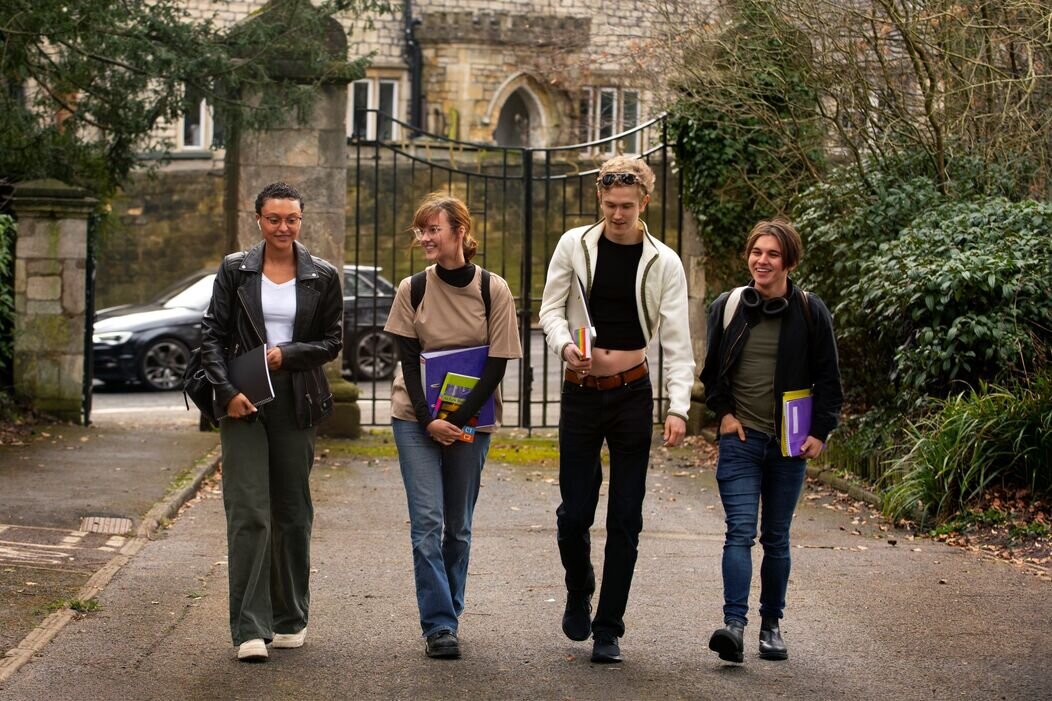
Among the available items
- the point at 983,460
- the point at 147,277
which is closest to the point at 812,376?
the point at 983,460

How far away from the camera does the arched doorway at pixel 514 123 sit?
114 feet

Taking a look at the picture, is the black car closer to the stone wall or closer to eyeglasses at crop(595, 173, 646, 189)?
the stone wall

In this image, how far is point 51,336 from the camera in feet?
44.1

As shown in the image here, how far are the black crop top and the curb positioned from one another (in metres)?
2.52

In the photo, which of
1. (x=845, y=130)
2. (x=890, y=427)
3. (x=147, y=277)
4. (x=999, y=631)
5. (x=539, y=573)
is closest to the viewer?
(x=999, y=631)

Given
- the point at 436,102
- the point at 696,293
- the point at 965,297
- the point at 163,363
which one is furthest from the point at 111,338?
the point at 436,102

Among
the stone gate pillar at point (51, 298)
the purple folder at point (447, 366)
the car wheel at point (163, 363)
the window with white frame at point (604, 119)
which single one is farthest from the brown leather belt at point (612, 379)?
the window with white frame at point (604, 119)

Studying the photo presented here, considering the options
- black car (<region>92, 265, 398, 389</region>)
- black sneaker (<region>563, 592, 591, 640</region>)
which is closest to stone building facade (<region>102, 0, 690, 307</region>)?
black car (<region>92, 265, 398, 389</region>)

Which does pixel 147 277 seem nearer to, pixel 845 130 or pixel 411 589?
pixel 845 130

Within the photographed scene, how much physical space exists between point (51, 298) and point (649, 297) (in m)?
8.59

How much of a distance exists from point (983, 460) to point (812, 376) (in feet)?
11.7

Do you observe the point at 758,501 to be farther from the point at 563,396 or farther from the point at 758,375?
the point at 563,396

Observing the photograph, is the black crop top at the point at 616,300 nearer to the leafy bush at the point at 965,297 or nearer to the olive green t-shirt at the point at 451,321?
the olive green t-shirt at the point at 451,321

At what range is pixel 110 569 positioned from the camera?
780 centimetres
